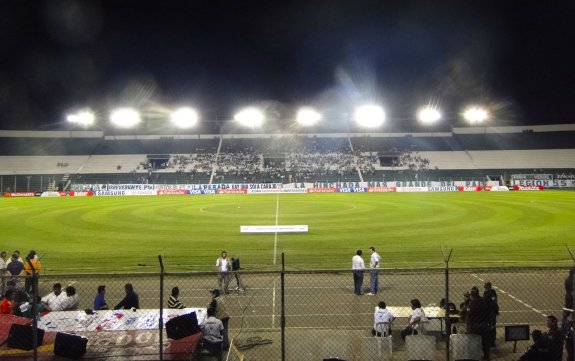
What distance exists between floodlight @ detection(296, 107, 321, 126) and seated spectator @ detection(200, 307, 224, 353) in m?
77.2

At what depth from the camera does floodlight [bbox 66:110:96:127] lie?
83.1 m

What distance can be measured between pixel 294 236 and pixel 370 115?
2425 inches

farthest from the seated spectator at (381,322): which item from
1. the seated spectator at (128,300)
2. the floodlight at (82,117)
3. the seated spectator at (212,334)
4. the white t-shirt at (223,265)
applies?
the floodlight at (82,117)

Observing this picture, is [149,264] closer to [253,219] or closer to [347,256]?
[347,256]

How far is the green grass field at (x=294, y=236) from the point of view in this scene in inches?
823

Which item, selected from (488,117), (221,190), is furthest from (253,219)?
(488,117)

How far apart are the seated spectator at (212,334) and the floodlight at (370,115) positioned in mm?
77584

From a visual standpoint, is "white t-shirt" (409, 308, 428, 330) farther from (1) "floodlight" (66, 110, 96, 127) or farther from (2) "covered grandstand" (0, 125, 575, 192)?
(1) "floodlight" (66, 110, 96, 127)

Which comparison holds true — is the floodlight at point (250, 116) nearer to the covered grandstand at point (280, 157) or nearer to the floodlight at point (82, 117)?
the covered grandstand at point (280, 157)

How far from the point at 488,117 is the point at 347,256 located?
270 feet

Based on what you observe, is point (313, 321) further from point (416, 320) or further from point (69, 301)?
point (69, 301)

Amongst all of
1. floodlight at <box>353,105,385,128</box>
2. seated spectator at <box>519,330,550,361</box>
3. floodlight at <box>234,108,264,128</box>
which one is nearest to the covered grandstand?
floodlight at <box>234,108,264,128</box>

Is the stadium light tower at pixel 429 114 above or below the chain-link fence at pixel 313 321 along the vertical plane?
above

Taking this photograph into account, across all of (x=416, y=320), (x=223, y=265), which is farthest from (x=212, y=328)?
(x=223, y=265)
